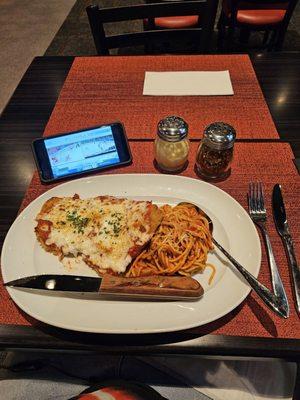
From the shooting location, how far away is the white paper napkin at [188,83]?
141cm

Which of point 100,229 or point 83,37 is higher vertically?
point 100,229

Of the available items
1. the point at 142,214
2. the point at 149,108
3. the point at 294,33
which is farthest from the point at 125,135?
the point at 294,33

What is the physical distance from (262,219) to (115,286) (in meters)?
0.48

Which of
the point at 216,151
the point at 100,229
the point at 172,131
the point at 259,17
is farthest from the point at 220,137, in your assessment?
the point at 259,17

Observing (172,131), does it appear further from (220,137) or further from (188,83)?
(188,83)

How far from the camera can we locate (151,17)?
165cm

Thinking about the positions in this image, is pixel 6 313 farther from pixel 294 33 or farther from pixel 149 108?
pixel 294 33

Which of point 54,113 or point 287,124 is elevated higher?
point 54,113

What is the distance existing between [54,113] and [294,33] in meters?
3.43

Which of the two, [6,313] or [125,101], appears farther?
[125,101]

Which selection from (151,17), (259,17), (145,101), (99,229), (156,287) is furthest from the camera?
(259,17)

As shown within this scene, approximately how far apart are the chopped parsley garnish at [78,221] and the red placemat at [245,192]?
222mm

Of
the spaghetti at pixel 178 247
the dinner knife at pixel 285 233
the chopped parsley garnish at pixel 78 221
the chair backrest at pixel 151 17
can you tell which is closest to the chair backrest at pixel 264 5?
the chair backrest at pixel 151 17

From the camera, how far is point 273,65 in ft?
5.11
